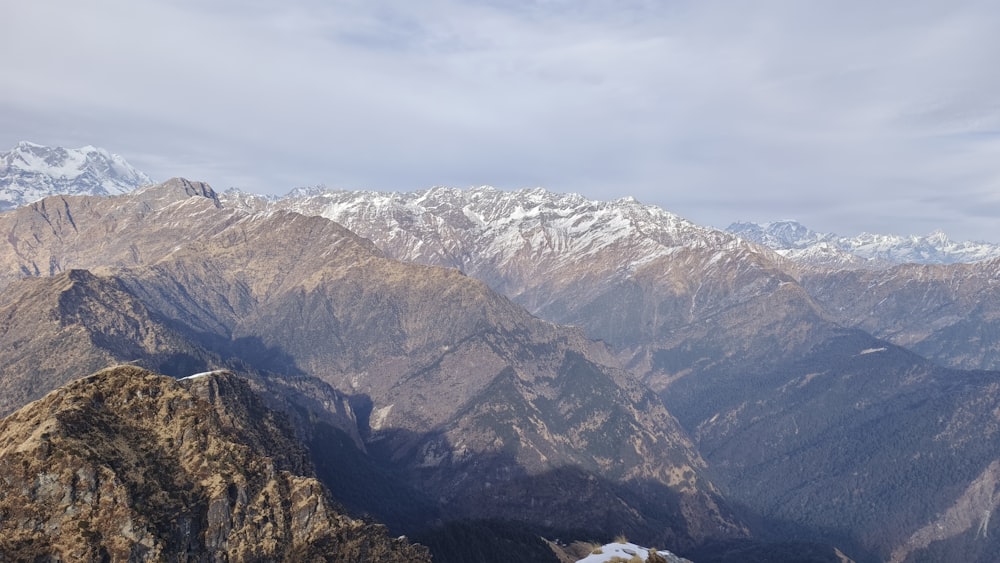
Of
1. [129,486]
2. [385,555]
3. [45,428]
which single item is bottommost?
[385,555]

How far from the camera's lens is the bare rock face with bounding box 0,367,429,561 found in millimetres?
148000

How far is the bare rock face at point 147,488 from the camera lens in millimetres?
148000

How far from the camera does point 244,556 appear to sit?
569ft

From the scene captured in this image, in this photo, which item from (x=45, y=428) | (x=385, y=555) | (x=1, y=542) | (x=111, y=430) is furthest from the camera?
(x=385, y=555)

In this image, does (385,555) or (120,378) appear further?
(385,555)

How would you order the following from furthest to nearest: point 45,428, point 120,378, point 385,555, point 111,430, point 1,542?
point 385,555 → point 120,378 → point 111,430 → point 45,428 → point 1,542

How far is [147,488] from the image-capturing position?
164 meters

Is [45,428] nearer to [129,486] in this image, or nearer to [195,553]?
[129,486]

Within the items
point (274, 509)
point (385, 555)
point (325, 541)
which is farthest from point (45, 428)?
point (385, 555)

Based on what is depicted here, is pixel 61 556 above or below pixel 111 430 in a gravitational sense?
below

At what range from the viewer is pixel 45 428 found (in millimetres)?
156000

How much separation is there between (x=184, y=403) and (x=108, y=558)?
4478cm

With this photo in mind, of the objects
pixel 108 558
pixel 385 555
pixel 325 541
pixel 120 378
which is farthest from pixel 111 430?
pixel 385 555

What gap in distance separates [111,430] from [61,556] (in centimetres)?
3132
